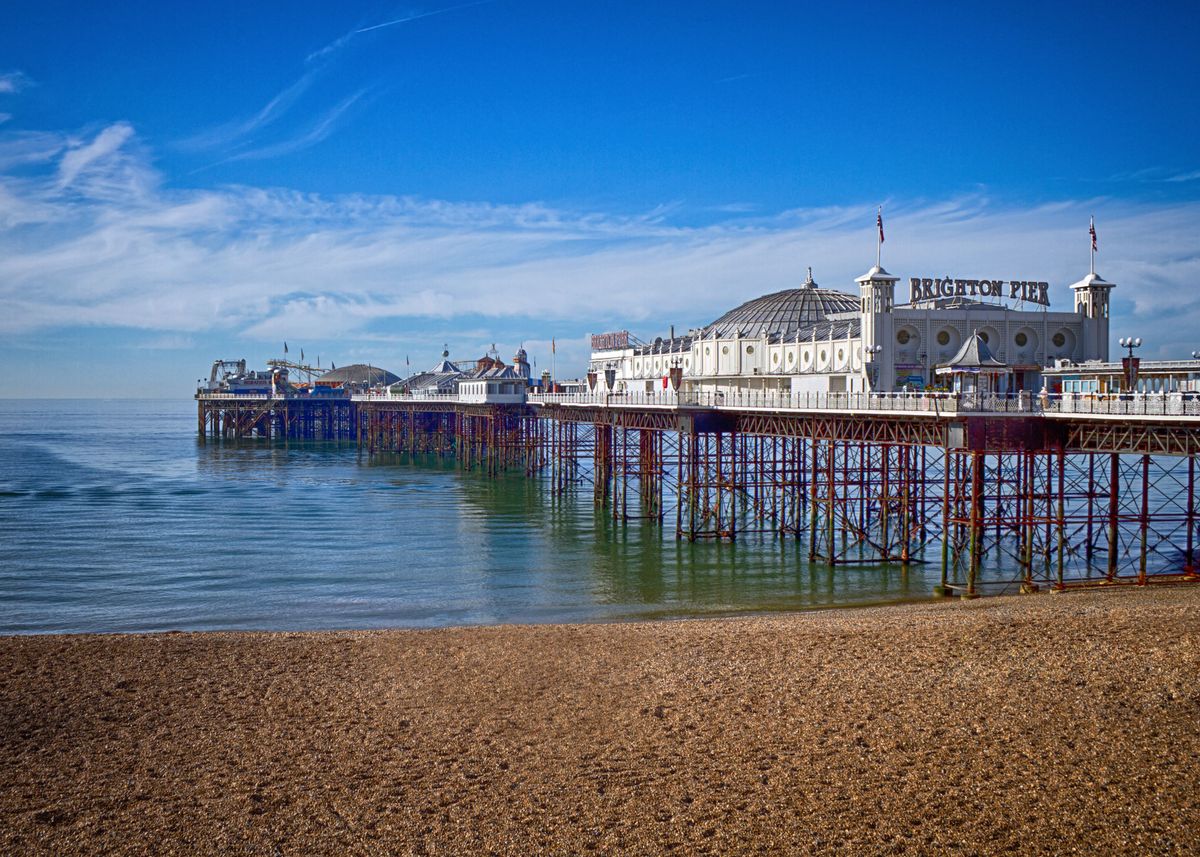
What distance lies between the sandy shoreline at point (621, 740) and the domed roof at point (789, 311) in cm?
3916

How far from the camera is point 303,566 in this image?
3622 centimetres

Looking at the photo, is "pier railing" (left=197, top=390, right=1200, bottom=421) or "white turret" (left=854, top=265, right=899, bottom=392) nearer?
"pier railing" (left=197, top=390, right=1200, bottom=421)

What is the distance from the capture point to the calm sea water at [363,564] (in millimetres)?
28844

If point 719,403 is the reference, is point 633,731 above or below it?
below

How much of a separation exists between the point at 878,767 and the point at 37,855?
10.5 metres

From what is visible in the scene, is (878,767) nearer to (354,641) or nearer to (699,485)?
(354,641)

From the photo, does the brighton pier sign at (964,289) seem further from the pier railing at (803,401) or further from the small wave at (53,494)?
the small wave at (53,494)

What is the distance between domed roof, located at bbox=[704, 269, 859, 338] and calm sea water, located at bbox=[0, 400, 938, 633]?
46.9 feet

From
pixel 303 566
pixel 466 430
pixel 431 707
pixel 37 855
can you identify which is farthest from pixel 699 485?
pixel 466 430

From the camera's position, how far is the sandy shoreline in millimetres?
12273

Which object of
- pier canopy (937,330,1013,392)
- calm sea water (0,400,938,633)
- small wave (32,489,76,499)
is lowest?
calm sea water (0,400,938,633)

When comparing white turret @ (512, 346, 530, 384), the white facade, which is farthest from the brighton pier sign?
white turret @ (512, 346, 530, 384)

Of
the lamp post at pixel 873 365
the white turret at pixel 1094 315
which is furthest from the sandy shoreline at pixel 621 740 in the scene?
the white turret at pixel 1094 315

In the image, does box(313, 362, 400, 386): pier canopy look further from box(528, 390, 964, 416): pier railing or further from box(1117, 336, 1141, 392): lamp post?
box(1117, 336, 1141, 392): lamp post
